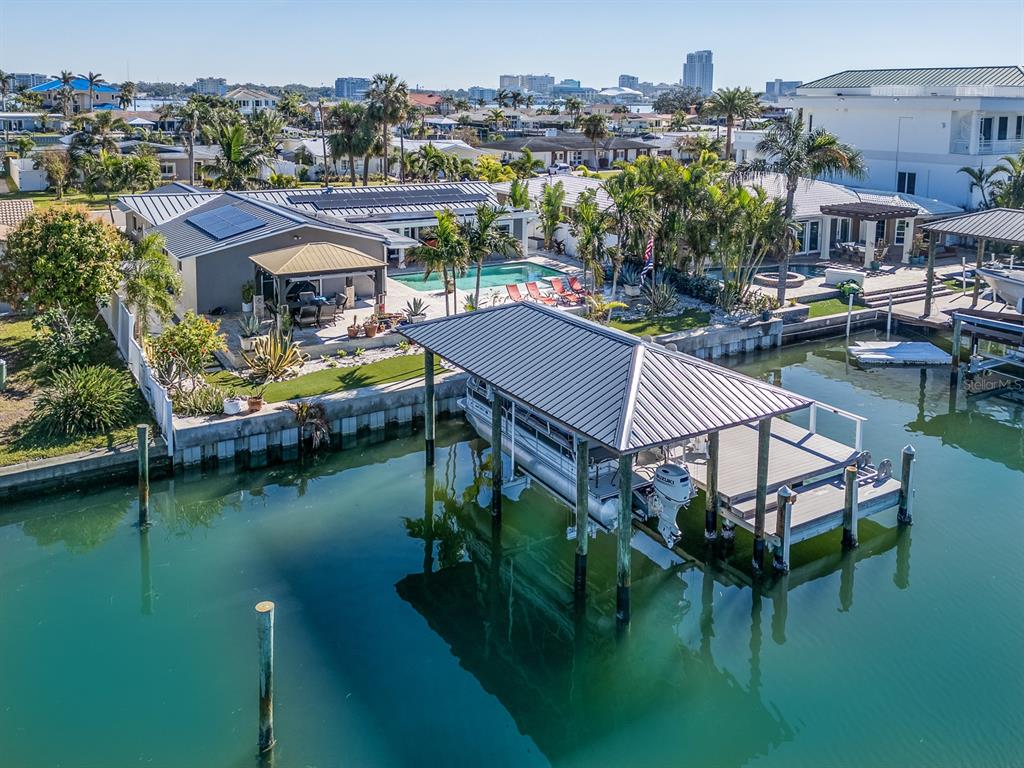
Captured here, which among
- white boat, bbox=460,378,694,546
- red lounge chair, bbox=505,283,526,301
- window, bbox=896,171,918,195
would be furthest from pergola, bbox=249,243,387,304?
window, bbox=896,171,918,195

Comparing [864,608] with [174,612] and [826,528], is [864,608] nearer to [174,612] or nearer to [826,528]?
[826,528]

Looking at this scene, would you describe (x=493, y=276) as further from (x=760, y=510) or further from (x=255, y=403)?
(x=760, y=510)

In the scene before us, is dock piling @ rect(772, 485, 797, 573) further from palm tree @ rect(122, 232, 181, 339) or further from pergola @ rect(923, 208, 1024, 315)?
palm tree @ rect(122, 232, 181, 339)

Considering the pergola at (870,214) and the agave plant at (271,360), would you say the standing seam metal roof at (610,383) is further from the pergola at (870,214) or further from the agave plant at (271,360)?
the pergola at (870,214)

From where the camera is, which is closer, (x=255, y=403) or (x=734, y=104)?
(x=255, y=403)

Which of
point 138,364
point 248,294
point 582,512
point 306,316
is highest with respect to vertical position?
point 248,294

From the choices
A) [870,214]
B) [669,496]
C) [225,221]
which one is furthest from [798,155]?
[225,221]
